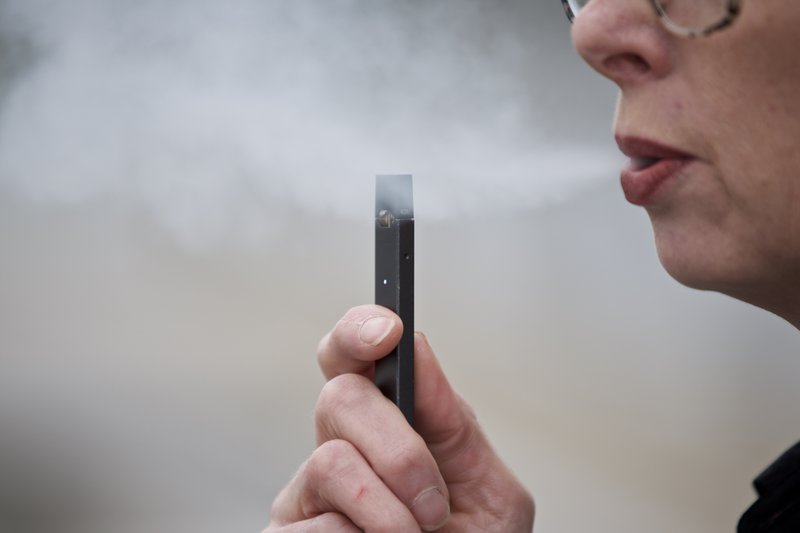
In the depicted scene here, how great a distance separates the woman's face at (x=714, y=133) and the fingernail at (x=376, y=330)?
0.90 feet

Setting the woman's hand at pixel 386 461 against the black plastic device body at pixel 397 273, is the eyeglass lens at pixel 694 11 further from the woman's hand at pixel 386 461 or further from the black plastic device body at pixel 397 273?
the woman's hand at pixel 386 461

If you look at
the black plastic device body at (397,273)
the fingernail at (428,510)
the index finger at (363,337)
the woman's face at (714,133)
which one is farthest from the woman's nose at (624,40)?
the fingernail at (428,510)

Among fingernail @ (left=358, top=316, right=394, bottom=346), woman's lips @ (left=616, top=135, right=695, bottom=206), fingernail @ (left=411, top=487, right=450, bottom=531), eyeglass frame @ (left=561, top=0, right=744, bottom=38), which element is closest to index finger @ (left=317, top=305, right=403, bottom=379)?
fingernail @ (left=358, top=316, right=394, bottom=346)

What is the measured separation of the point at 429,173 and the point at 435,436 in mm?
765

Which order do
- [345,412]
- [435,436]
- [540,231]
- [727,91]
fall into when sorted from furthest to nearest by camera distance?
[540,231]
[435,436]
[345,412]
[727,91]

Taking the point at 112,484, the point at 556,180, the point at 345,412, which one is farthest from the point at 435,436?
the point at 112,484

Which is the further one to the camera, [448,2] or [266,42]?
[448,2]

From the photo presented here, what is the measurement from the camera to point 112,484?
193 cm

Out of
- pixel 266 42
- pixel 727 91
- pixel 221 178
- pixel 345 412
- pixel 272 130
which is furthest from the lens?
pixel 221 178

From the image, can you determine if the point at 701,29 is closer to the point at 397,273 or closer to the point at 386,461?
the point at 397,273

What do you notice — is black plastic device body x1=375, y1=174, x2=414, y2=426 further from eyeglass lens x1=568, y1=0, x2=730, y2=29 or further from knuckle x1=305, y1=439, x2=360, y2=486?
eyeglass lens x1=568, y1=0, x2=730, y2=29

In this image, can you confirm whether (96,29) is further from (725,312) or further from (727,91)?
(725,312)

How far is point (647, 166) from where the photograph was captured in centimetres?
73

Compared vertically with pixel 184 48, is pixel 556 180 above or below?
below
